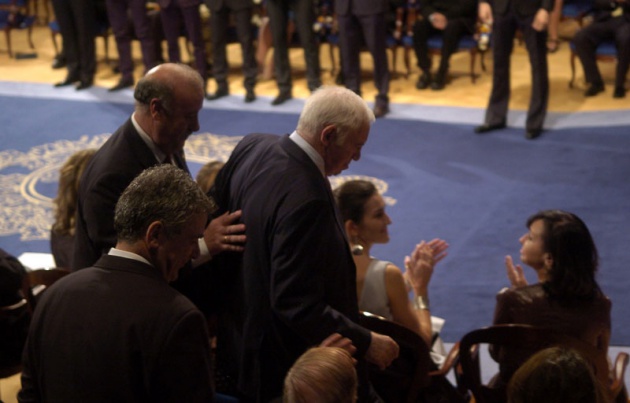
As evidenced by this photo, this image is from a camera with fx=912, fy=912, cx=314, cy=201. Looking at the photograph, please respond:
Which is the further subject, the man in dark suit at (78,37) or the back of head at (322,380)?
the man in dark suit at (78,37)

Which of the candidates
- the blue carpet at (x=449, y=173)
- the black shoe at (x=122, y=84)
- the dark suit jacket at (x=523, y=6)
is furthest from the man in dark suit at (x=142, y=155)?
the black shoe at (x=122, y=84)

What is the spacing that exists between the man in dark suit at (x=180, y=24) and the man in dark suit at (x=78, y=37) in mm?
892

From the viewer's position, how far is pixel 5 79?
407 inches

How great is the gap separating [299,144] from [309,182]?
0.17 m

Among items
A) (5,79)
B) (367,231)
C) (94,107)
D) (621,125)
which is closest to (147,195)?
(367,231)

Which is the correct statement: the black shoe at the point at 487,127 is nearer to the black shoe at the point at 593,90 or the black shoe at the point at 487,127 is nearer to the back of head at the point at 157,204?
the black shoe at the point at 593,90

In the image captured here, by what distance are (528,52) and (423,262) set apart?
14.2ft

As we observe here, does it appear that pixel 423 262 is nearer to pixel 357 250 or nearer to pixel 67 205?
pixel 357 250

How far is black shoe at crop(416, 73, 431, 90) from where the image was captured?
9.22m

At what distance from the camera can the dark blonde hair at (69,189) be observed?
4.14 m

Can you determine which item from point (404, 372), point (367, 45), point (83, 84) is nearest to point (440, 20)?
point (367, 45)

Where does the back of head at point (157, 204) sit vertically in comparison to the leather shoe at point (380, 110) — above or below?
above

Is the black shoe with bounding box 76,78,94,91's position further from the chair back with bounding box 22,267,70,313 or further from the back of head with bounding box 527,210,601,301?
the back of head with bounding box 527,210,601,301

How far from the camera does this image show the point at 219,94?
9219 mm
